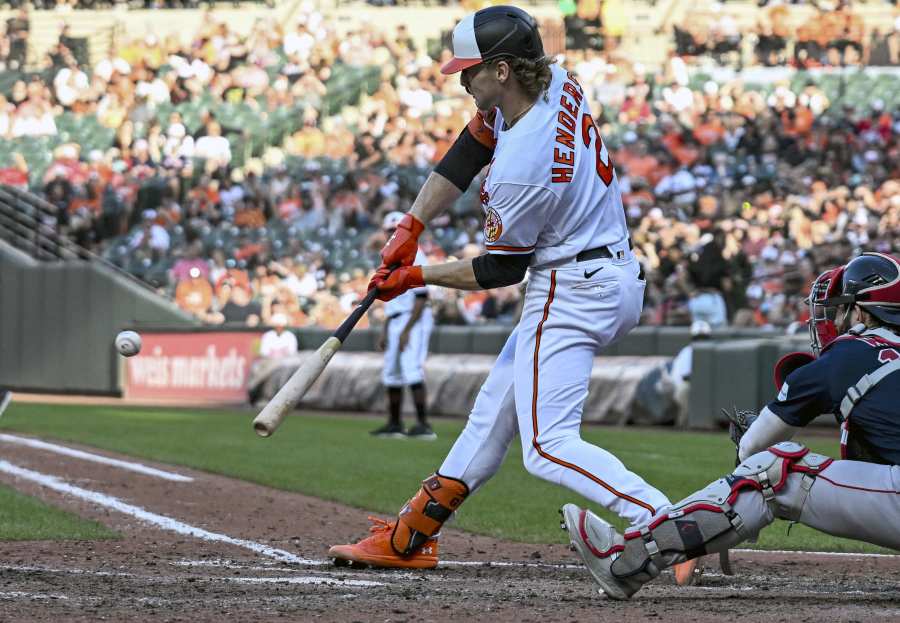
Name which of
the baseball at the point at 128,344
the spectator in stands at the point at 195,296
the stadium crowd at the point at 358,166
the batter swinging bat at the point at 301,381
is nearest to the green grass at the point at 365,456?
the baseball at the point at 128,344

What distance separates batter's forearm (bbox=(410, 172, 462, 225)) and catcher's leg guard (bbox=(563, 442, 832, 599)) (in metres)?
1.47

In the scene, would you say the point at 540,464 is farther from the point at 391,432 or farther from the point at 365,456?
the point at 391,432

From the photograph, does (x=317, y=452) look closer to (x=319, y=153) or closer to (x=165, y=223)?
(x=165, y=223)

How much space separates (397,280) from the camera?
189 inches

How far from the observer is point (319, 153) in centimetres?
2522

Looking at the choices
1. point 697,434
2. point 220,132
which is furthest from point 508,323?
point 220,132

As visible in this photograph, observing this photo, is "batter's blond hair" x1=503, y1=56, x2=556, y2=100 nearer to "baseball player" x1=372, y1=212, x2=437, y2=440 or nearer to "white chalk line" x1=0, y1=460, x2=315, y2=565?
"white chalk line" x1=0, y1=460, x2=315, y2=565

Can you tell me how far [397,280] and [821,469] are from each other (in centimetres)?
153

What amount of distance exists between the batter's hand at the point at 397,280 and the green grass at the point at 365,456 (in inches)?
84.0

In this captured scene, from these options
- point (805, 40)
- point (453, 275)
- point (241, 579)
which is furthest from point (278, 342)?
point (453, 275)

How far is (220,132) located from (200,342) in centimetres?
785

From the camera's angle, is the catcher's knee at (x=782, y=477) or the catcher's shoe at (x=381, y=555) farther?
the catcher's shoe at (x=381, y=555)

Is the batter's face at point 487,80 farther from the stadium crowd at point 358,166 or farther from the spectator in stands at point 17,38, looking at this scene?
the spectator in stands at point 17,38

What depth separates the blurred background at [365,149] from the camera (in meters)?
18.5
